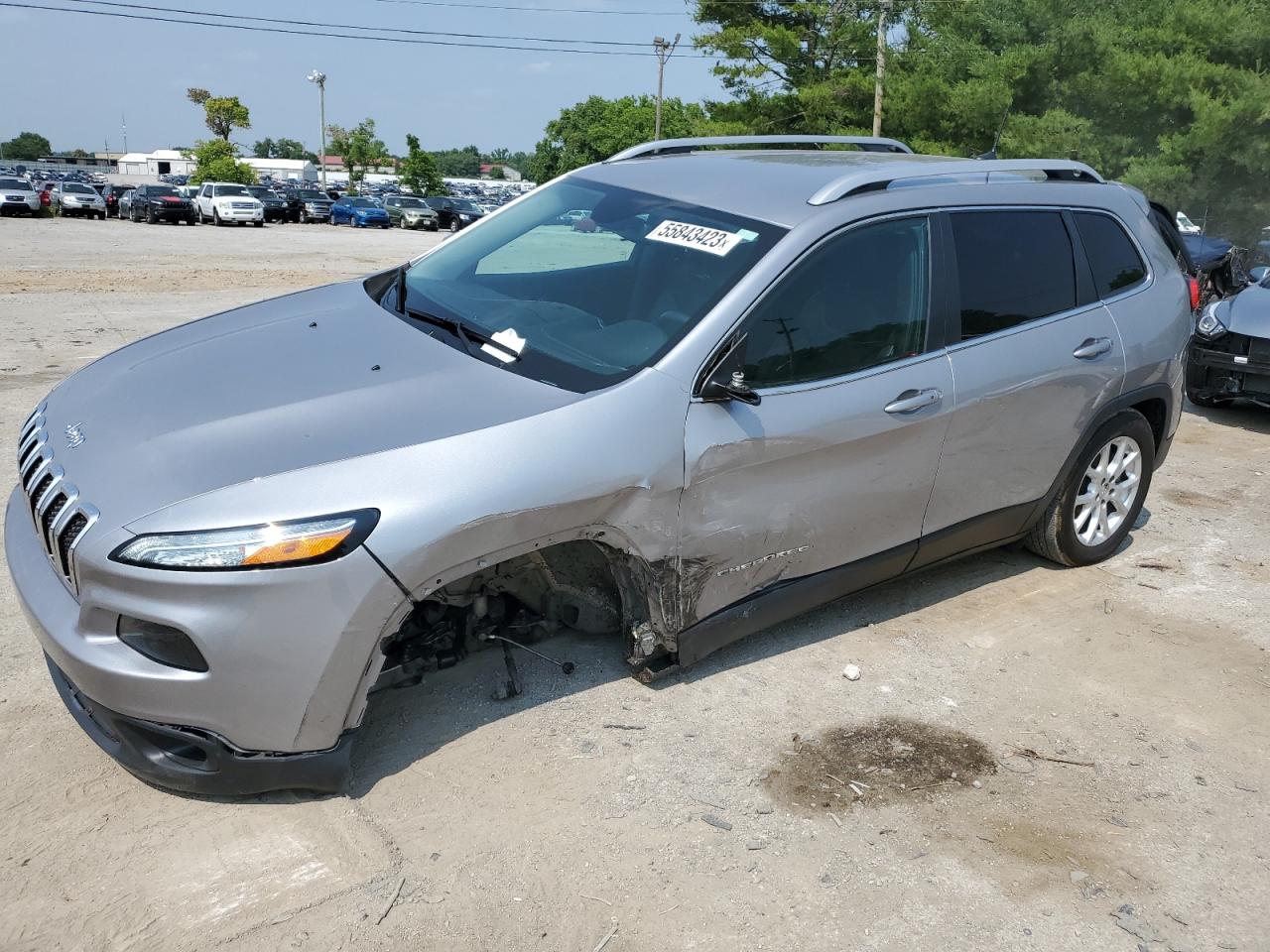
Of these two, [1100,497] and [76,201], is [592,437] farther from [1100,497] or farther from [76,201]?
[76,201]

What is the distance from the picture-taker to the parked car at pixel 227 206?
3641cm

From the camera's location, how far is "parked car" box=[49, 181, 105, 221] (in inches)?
1534

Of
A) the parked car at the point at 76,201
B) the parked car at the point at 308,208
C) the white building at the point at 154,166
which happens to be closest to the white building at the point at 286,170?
the white building at the point at 154,166

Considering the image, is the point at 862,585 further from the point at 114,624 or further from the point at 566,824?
the point at 114,624

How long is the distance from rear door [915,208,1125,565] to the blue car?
40.0m

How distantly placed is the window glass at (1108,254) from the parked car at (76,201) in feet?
136

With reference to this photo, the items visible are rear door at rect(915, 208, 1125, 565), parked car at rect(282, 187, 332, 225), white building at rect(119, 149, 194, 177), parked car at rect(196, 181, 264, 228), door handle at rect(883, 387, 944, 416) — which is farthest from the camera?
white building at rect(119, 149, 194, 177)

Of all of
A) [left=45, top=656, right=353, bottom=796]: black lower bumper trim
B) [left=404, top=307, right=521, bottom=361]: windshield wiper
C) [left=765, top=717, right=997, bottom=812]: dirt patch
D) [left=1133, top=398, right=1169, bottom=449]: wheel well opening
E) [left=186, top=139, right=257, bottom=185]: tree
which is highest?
[left=186, top=139, right=257, bottom=185]: tree

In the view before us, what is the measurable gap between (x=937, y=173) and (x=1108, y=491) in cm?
193

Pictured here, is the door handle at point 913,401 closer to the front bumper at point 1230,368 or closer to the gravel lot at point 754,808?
the gravel lot at point 754,808

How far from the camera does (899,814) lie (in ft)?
10.6

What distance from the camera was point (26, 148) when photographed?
6786 inches

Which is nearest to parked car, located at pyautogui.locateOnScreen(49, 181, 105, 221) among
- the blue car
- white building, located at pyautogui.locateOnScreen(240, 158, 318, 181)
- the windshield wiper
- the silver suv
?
the blue car

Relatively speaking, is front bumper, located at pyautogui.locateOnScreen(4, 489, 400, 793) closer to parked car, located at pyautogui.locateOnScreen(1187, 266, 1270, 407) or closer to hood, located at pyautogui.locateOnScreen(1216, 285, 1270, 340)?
parked car, located at pyautogui.locateOnScreen(1187, 266, 1270, 407)
